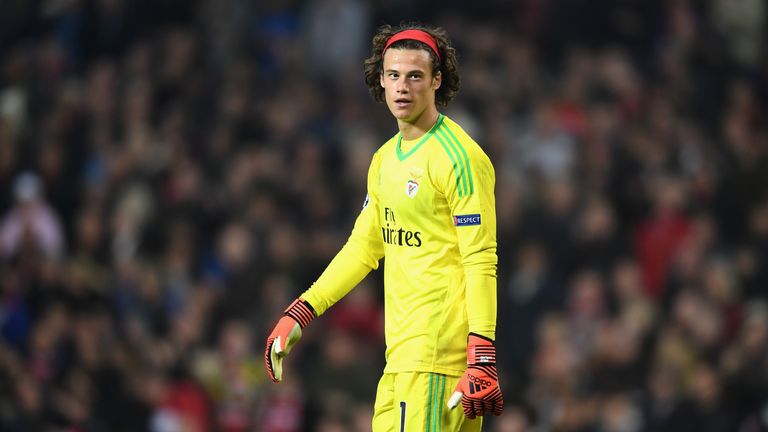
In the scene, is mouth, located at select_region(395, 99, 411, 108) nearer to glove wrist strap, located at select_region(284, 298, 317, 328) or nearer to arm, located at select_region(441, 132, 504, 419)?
arm, located at select_region(441, 132, 504, 419)

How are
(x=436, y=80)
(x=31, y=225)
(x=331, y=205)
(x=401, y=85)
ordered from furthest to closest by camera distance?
(x=331, y=205)
(x=31, y=225)
(x=436, y=80)
(x=401, y=85)

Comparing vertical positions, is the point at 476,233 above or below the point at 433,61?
below

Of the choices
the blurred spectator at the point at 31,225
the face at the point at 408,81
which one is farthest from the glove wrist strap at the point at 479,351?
the blurred spectator at the point at 31,225

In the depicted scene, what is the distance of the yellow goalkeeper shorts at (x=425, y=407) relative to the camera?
588 centimetres

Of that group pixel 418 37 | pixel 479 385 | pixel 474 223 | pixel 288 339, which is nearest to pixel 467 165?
pixel 474 223

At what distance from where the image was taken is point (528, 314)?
12.1m

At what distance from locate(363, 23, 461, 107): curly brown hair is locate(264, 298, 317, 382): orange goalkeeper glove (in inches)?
40.5

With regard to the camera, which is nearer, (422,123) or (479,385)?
(479,385)

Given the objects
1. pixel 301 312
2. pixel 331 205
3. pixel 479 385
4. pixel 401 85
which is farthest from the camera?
pixel 331 205

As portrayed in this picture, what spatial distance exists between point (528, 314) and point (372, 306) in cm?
135

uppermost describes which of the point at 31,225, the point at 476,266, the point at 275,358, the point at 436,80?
the point at 31,225

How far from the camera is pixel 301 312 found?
Answer: 627cm

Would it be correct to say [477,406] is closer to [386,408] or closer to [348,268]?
[386,408]

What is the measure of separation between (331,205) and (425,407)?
7269 mm
